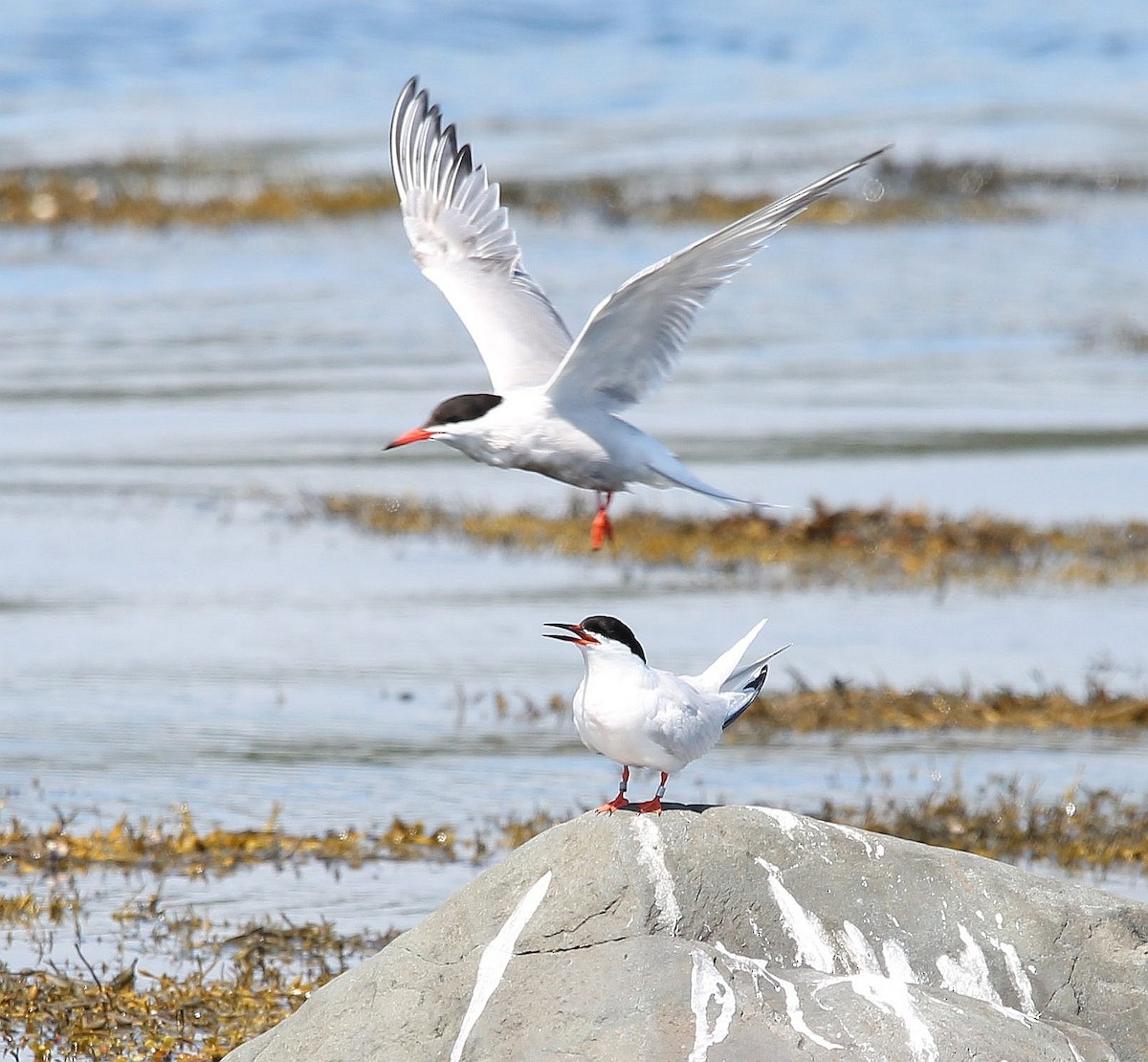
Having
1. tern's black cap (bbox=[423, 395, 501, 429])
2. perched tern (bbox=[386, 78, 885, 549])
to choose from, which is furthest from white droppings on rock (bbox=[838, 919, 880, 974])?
tern's black cap (bbox=[423, 395, 501, 429])

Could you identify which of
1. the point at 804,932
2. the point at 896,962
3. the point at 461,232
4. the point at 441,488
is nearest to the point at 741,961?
the point at 804,932

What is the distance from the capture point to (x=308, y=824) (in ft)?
33.9

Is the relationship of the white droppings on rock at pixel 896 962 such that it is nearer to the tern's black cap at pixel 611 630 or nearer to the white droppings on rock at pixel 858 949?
the white droppings on rock at pixel 858 949

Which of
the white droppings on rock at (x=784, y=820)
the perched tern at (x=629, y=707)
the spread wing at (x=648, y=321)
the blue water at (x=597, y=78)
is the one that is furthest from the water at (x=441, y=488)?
the white droppings on rock at (x=784, y=820)

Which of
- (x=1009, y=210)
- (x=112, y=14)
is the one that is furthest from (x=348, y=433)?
(x=112, y=14)

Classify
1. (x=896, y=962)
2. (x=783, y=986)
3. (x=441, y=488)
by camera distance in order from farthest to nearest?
1. (x=441, y=488)
2. (x=896, y=962)
3. (x=783, y=986)

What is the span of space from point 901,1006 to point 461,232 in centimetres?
502

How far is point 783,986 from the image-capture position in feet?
20.3

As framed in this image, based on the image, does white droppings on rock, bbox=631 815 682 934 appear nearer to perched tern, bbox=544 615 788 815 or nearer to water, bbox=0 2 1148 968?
perched tern, bbox=544 615 788 815

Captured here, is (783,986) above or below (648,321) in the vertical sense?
below

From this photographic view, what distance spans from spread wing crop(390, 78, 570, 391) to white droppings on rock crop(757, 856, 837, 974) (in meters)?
3.95

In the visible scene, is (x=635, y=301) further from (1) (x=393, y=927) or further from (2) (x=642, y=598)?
(2) (x=642, y=598)

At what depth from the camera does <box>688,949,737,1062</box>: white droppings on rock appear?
5.96 m

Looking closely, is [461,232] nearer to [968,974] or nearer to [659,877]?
[659,877]
